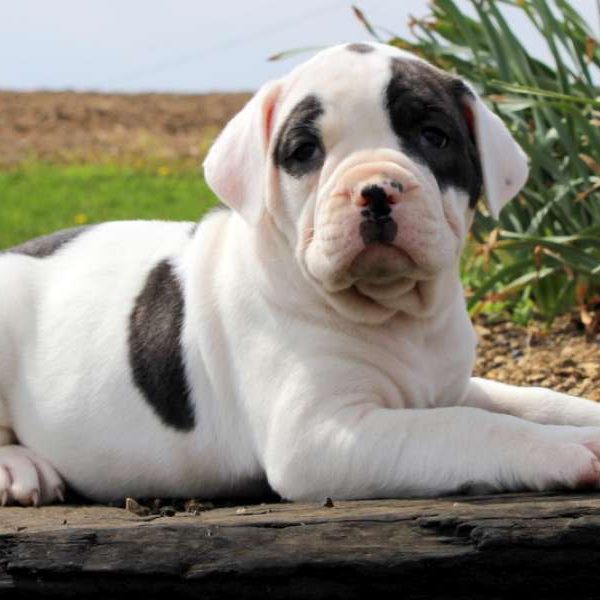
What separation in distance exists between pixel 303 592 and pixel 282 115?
4.71 feet

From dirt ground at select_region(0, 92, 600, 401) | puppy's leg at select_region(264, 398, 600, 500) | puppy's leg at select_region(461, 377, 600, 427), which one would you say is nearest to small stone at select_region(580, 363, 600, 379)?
puppy's leg at select_region(461, 377, 600, 427)

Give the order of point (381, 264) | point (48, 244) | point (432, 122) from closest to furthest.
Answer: point (381, 264), point (432, 122), point (48, 244)

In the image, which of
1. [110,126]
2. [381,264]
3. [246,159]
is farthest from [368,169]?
[110,126]

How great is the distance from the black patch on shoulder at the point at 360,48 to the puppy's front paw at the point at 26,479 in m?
1.78

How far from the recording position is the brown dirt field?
757 inches

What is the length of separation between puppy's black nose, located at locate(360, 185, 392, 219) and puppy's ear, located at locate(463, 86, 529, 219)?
1.78 ft

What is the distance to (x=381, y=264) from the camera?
4062 millimetres

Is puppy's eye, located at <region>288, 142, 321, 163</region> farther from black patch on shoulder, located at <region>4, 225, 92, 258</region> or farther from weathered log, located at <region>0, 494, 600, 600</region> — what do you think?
black patch on shoulder, located at <region>4, 225, 92, 258</region>

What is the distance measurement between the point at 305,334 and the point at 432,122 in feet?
2.50

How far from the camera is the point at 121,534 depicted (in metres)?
3.97

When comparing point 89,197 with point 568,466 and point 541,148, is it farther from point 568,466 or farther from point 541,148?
point 568,466

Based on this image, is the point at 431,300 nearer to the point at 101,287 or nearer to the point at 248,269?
the point at 248,269

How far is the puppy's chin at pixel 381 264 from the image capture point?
4.02 m

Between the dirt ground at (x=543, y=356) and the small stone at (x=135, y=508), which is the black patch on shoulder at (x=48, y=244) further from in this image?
the dirt ground at (x=543, y=356)
